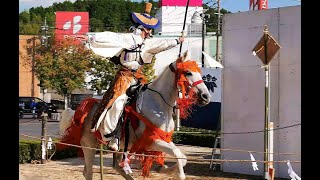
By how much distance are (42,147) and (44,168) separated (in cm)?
100

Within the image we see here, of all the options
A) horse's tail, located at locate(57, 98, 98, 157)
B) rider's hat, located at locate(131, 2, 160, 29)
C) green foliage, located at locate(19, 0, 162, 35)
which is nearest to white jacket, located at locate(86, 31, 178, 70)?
rider's hat, located at locate(131, 2, 160, 29)

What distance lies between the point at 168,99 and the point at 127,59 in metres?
1.06

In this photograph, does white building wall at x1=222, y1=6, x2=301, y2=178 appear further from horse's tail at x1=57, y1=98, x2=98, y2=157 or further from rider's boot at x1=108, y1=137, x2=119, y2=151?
rider's boot at x1=108, y1=137, x2=119, y2=151

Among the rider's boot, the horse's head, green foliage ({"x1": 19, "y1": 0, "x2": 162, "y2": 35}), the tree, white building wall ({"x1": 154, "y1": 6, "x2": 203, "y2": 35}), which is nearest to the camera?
the horse's head


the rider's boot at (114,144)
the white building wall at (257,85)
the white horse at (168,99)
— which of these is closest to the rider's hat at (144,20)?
the white horse at (168,99)

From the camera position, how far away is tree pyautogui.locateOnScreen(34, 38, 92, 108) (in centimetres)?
3775

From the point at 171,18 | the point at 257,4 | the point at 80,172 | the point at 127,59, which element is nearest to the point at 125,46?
the point at 127,59

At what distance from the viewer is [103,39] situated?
27.0 feet

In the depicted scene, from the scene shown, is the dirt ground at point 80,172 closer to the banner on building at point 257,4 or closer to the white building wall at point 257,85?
the white building wall at point 257,85

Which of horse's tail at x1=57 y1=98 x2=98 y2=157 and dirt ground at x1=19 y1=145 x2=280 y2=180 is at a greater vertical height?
horse's tail at x1=57 y1=98 x2=98 y2=157

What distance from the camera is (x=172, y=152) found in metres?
7.20

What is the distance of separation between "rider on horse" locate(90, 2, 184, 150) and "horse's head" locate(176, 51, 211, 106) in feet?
1.92
